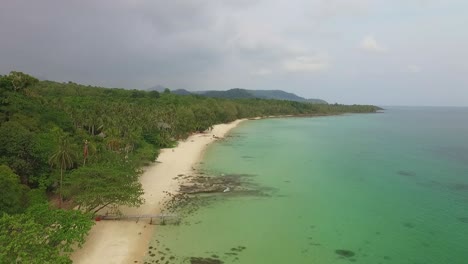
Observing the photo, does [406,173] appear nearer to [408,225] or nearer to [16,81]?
[408,225]

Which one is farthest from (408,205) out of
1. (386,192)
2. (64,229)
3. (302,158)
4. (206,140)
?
(206,140)

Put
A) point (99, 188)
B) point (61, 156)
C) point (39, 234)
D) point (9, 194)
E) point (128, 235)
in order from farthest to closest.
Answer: point (61, 156), point (99, 188), point (128, 235), point (9, 194), point (39, 234)

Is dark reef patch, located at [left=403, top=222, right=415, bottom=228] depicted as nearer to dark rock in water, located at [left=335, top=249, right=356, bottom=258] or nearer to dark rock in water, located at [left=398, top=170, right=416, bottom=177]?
dark rock in water, located at [left=335, top=249, right=356, bottom=258]

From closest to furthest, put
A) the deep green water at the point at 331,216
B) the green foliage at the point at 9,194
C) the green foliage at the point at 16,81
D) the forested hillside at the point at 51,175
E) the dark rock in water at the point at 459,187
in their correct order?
1. the forested hillside at the point at 51,175
2. the green foliage at the point at 9,194
3. the deep green water at the point at 331,216
4. the green foliage at the point at 16,81
5. the dark rock in water at the point at 459,187

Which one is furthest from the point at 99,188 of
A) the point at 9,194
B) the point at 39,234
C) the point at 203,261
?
the point at 203,261

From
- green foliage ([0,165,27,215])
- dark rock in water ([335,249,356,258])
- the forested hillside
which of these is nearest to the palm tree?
the forested hillside

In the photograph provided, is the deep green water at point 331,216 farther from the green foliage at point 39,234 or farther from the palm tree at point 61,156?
the palm tree at point 61,156

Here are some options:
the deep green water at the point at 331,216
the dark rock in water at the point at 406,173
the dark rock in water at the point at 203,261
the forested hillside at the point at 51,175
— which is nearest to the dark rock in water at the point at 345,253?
the deep green water at the point at 331,216

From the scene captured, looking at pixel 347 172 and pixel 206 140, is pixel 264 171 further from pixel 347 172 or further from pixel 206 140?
pixel 206 140
